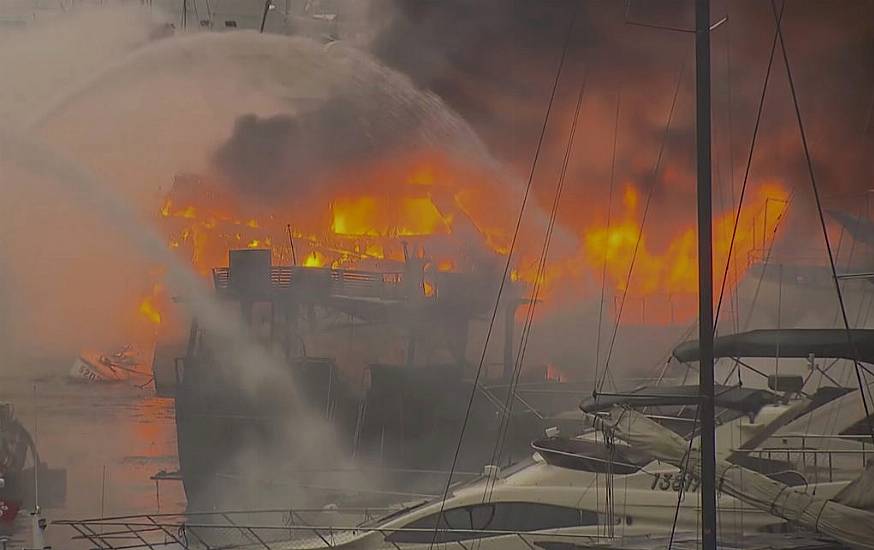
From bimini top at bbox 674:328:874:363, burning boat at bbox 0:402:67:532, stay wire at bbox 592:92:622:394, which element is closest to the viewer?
bimini top at bbox 674:328:874:363

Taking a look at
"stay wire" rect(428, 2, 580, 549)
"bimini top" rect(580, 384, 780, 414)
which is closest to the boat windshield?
"stay wire" rect(428, 2, 580, 549)

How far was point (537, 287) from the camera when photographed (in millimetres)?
6789

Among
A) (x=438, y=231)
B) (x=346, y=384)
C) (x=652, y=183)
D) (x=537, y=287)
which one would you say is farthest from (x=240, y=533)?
(x=652, y=183)

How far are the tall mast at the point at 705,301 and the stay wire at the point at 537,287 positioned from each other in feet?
9.05

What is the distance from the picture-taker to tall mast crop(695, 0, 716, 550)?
3.80 m

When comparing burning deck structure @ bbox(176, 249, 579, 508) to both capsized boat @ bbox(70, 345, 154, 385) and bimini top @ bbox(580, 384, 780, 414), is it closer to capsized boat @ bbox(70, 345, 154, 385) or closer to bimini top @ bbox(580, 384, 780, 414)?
capsized boat @ bbox(70, 345, 154, 385)

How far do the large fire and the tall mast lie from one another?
2808mm

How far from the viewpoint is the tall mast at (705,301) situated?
12.5 feet

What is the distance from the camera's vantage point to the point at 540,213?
273 inches

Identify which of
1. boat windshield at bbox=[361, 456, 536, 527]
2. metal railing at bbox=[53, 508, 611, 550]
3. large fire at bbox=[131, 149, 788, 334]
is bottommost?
metal railing at bbox=[53, 508, 611, 550]

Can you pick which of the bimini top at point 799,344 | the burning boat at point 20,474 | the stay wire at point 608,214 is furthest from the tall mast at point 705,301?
the burning boat at point 20,474

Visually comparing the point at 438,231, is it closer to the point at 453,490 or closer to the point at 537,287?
the point at 537,287

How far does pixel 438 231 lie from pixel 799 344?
2450 mm

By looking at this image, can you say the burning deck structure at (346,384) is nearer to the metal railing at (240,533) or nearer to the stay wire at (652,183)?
the metal railing at (240,533)
